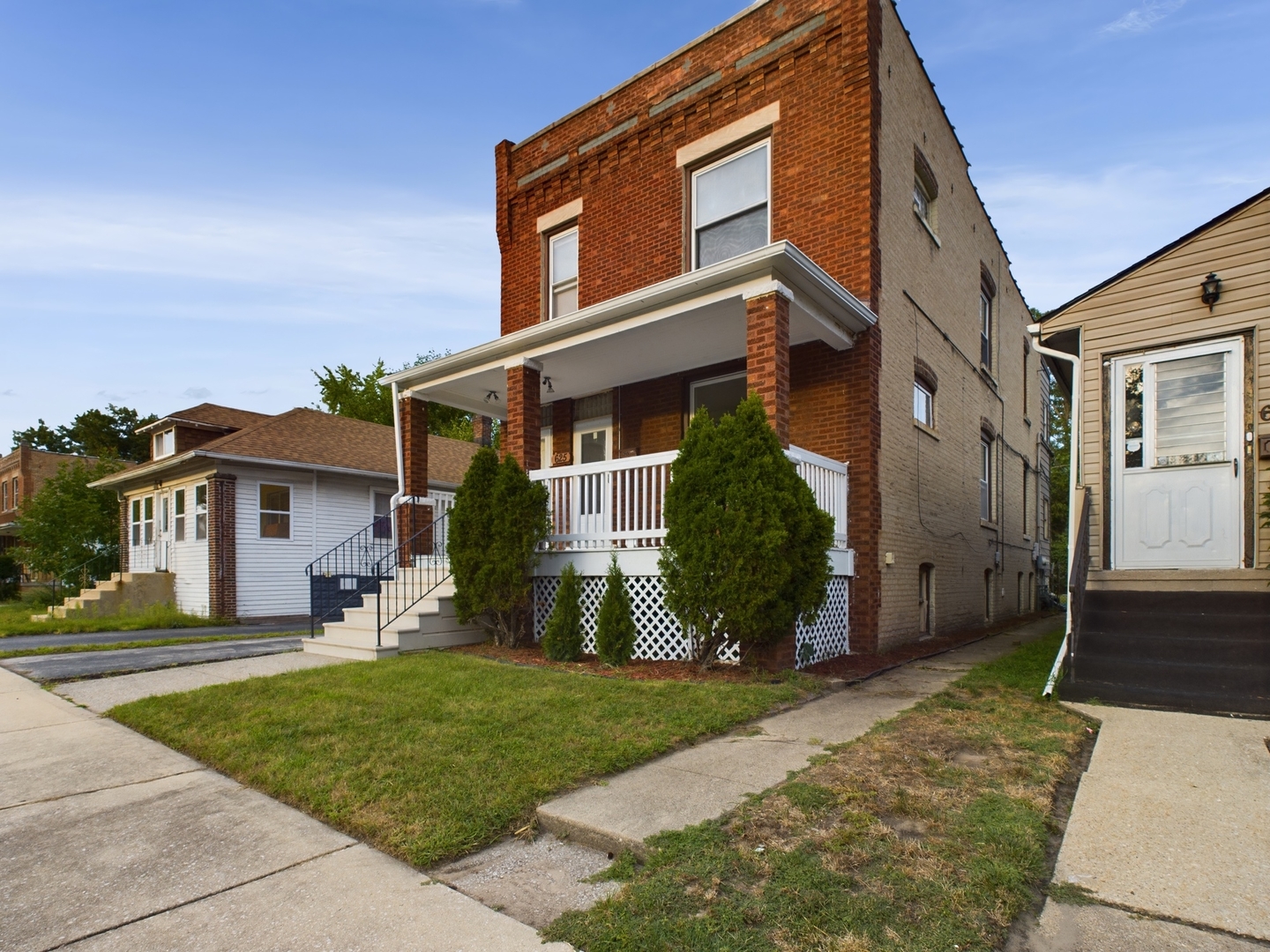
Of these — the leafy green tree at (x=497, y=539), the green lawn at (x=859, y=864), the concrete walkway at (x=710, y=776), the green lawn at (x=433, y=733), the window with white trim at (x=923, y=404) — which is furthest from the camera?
the window with white trim at (x=923, y=404)

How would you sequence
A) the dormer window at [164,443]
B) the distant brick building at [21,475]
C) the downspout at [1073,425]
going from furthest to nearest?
the distant brick building at [21,475] → the dormer window at [164,443] → the downspout at [1073,425]

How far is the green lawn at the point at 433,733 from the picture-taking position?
3451 mm

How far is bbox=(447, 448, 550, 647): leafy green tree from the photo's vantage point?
8203mm

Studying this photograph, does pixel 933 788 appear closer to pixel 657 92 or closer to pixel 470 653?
pixel 470 653

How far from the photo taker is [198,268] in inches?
590

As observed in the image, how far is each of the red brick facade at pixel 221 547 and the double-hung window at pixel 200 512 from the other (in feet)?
2.40

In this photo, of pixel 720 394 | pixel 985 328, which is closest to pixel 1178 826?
pixel 720 394

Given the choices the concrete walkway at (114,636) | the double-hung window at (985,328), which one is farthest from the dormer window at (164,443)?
the double-hung window at (985,328)

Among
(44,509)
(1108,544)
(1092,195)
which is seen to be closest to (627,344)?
(1108,544)

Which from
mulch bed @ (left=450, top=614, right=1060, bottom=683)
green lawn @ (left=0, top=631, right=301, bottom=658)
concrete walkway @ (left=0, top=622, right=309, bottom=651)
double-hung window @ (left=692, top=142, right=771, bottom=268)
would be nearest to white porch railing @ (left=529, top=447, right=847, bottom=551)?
mulch bed @ (left=450, top=614, right=1060, bottom=683)

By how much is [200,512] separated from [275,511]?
5.61 ft

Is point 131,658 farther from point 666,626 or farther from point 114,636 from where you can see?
point 666,626

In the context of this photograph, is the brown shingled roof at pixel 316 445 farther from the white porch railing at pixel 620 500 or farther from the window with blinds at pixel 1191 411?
the window with blinds at pixel 1191 411

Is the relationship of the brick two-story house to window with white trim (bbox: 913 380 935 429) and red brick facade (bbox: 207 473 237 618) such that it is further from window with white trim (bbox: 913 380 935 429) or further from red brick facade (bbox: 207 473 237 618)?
red brick facade (bbox: 207 473 237 618)
